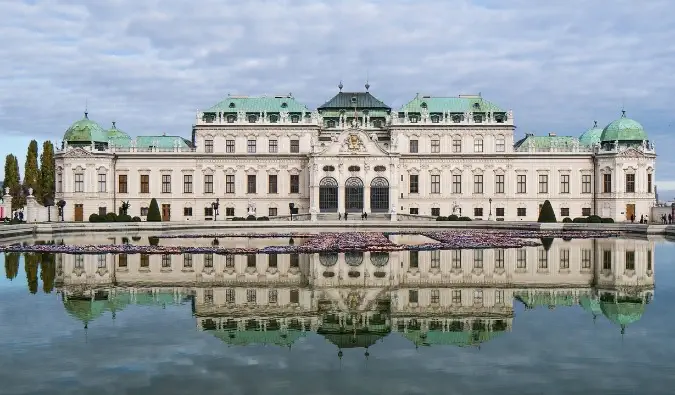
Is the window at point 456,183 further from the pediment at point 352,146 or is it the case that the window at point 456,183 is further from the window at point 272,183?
the window at point 272,183

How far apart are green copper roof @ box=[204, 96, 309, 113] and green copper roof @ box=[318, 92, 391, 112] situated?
3886mm

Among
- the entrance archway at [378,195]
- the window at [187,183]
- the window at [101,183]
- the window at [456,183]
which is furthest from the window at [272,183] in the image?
the window at [456,183]

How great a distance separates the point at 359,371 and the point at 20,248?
3044 cm

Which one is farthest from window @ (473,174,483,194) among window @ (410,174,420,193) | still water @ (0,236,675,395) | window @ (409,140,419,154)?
still water @ (0,236,675,395)

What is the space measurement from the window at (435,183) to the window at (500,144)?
741 cm

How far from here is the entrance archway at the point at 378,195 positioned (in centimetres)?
8044

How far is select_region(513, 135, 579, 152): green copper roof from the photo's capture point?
8525 centimetres

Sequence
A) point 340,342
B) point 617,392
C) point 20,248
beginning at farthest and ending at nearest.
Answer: point 20,248 → point 340,342 → point 617,392

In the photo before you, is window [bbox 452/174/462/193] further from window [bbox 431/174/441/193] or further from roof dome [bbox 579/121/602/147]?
roof dome [bbox 579/121/602/147]

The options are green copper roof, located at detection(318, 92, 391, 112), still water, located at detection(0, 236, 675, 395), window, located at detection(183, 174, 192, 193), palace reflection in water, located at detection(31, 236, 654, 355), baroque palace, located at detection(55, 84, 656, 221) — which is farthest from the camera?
green copper roof, located at detection(318, 92, 391, 112)

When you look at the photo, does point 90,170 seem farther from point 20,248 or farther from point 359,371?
point 359,371

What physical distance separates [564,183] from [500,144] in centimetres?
854

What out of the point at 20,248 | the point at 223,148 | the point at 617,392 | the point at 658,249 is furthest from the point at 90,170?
the point at 617,392

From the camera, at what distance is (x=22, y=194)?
103 meters
